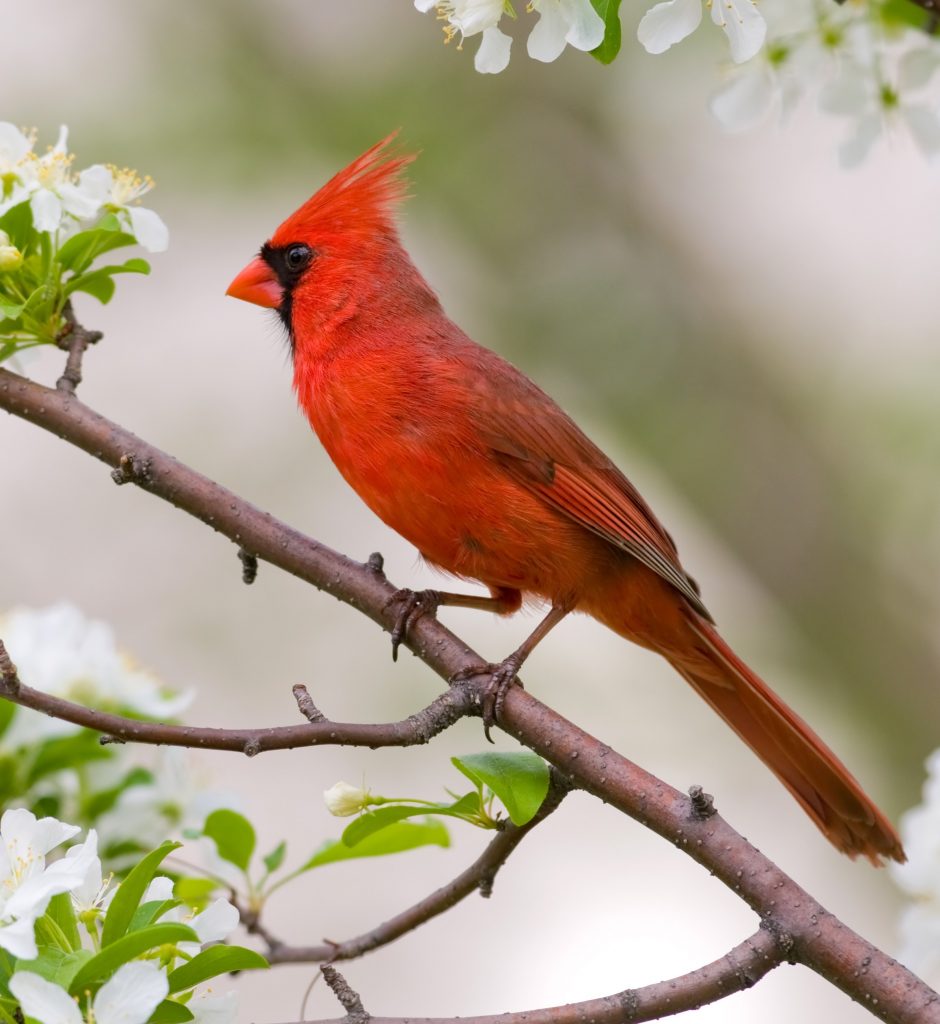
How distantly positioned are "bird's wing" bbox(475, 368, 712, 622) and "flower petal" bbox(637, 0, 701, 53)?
1.17 m

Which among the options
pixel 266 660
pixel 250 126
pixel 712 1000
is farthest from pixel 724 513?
pixel 712 1000

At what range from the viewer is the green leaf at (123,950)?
1.45 m

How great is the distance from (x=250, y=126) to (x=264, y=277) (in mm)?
2444

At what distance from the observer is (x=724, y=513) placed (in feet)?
15.6

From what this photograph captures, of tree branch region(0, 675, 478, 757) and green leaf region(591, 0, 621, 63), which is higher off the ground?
green leaf region(591, 0, 621, 63)

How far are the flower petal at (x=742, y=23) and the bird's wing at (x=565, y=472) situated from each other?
1.20 m

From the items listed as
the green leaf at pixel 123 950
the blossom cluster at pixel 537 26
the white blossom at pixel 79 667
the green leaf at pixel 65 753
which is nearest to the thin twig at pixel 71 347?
the white blossom at pixel 79 667

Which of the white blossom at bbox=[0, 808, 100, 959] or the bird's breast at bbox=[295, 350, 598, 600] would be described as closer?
the white blossom at bbox=[0, 808, 100, 959]

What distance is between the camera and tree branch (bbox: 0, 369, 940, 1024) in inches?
69.8

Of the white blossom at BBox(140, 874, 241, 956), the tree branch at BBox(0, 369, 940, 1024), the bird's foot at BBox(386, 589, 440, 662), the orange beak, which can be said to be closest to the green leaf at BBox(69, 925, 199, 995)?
the white blossom at BBox(140, 874, 241, 956)

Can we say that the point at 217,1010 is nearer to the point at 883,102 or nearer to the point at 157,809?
the point at 157,809

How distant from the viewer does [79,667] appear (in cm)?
249

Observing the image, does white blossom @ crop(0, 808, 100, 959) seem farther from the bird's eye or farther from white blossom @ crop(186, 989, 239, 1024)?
the bird's eye

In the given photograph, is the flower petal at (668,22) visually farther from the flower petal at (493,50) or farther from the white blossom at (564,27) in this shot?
the flower petal at (493,50)
